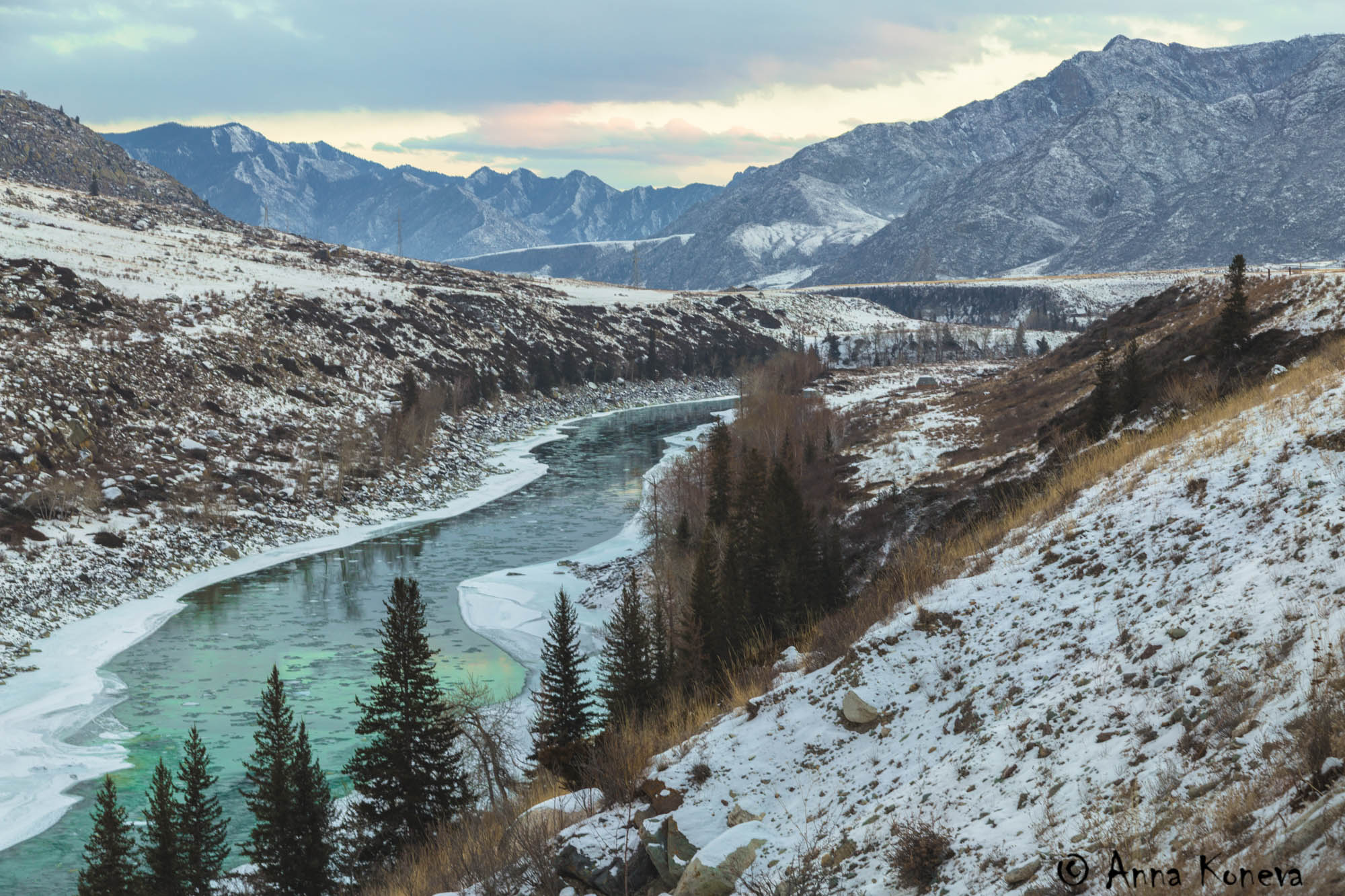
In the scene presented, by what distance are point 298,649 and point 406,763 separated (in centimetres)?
1765

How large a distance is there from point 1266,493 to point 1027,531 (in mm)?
3944

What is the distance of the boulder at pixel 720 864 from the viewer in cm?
903

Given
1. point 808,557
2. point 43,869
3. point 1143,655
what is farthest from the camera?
point 808,557

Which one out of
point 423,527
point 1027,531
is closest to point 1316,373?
point 1027,531

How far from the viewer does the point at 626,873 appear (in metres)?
9.97

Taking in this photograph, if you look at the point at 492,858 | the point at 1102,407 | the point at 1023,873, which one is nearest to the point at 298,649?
the point at 492,858

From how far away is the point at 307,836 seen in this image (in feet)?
66.5

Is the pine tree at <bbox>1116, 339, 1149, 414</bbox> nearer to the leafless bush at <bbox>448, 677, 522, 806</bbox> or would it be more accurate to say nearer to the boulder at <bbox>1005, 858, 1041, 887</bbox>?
the leafless bush at <bbox>448, 677, 522, 806</bbox>

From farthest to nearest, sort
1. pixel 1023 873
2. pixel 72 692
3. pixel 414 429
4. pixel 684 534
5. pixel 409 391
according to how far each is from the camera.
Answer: pixel 409 391 → pixel 414 429 → pixel 684 534 → pixel 72 692 → pixel 1023 873

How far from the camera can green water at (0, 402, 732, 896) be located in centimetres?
2636

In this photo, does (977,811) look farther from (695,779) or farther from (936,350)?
(936,350)

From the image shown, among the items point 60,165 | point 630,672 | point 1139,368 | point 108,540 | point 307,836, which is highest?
point 60,165

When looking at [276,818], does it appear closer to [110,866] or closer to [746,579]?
[110,866]

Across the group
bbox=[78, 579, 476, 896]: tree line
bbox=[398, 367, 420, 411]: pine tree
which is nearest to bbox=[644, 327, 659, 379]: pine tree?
bbox=[398, 367, 420, 411]: pine tree
